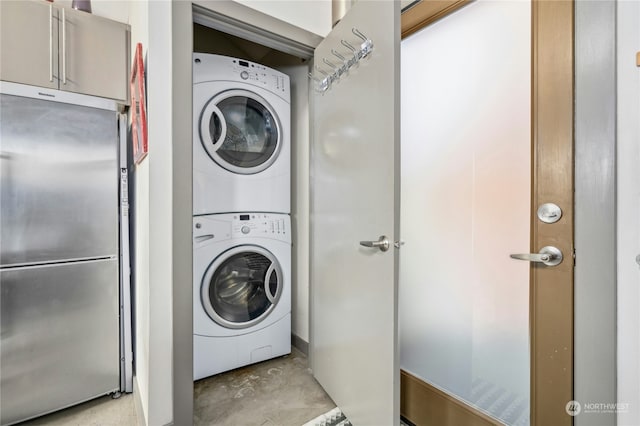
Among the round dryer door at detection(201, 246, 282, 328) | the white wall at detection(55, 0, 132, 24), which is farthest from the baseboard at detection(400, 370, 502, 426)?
the white wall at detection(55, 0, 132, 24)

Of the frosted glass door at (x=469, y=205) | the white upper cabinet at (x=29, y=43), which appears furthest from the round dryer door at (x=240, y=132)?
the frosted glass door at (x=469, y=205)

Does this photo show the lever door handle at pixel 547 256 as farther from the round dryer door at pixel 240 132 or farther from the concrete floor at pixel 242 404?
the round dryer door at pixel 240 132

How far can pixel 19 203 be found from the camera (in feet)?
4.58

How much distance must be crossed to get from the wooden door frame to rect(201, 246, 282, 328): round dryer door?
1505mm

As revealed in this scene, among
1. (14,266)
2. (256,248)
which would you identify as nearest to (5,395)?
(14,266)

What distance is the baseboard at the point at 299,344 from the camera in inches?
86.0

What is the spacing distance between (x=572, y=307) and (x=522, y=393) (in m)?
0.38

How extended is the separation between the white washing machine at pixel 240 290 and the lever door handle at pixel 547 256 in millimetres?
1493

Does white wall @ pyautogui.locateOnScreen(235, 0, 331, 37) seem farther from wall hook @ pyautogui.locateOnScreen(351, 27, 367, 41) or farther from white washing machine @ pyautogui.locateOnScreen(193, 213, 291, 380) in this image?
white washing machine @ pyautogui.locateOnScreen(193, 213, 291, 380)

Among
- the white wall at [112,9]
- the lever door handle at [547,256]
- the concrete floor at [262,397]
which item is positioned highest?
the white wall at [112,9]

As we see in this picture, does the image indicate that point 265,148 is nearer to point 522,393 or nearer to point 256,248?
point 256,248

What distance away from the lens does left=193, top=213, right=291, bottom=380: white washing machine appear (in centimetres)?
181

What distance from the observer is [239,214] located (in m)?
1.94
